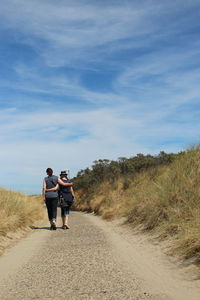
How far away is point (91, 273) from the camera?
554 cm

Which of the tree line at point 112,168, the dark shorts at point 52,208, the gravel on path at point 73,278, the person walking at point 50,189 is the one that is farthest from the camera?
the tree line at point 112,168

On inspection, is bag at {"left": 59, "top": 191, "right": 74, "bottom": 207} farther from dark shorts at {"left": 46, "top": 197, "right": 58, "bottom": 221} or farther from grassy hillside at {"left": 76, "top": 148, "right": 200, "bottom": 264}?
grassy hillside at {"left": 76, "top": 148, "right": 200, "bottom": 264}

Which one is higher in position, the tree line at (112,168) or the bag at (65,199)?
the tree line at (112,168)

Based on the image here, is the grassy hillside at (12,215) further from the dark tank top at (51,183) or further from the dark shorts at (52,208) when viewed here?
the dark tank top at (51,183)

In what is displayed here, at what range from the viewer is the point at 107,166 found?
3284cm

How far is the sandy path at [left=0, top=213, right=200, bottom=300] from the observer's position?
14.8ft

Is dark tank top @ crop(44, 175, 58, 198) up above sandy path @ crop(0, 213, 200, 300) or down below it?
above

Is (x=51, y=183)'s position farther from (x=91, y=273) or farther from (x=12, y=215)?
(x=91, y=273)

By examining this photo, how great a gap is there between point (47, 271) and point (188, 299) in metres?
2.49

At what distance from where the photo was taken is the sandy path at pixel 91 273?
452 cm

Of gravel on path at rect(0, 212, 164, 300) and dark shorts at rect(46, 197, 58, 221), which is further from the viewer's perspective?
dark shorts at rect(46, 197, 58, 221)

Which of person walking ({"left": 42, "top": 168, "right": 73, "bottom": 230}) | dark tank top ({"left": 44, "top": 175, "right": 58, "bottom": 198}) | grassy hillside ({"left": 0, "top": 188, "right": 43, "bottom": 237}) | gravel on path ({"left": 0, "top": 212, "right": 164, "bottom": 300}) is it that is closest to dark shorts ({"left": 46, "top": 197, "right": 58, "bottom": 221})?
person walking ({"left": 42, "top": 168, "right": 73, "bottom": 230})

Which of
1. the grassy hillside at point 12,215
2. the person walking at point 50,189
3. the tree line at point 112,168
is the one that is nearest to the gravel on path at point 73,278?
the grassy hillside at point 12,215

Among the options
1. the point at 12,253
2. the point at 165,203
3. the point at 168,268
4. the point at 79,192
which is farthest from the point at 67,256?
the point at 79,192
